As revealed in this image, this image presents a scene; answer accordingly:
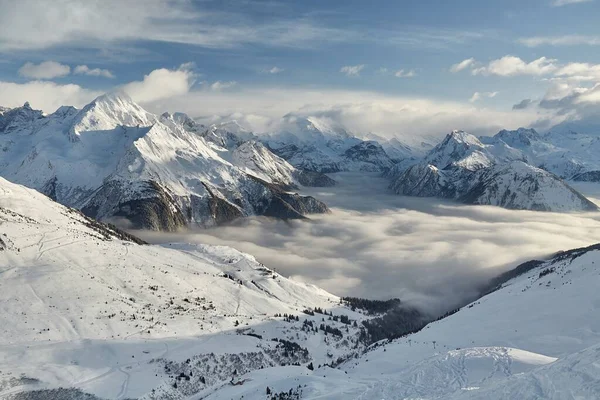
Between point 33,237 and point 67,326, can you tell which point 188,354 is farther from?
point 33,237

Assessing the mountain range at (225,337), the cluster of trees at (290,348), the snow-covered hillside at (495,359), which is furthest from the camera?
the cluster of trees at (290,348)

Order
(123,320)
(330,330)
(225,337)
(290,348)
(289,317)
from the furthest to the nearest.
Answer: (330,330), (289,317), (290,348), (225,337), (123,320)

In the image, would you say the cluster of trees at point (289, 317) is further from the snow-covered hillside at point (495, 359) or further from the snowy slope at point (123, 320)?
the snow-covered hillside at point (495, 359)

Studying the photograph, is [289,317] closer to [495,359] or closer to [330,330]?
[330,330]

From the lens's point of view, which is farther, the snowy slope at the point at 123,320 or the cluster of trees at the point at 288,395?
the snowy slope at the point at 123,320

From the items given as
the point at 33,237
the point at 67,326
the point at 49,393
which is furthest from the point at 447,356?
the point at 33,237

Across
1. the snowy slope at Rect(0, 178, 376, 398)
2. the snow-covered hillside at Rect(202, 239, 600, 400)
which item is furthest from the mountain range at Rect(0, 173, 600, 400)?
the snowy slope at Rect(0, 178, 376, 398)

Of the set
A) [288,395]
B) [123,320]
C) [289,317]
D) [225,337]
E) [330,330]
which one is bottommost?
[330,330]

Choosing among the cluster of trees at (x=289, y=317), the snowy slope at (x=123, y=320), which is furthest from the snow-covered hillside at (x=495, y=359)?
the cluster of trees at (x=289, y=317)

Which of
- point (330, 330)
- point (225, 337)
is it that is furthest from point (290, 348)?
point (330, 330)
